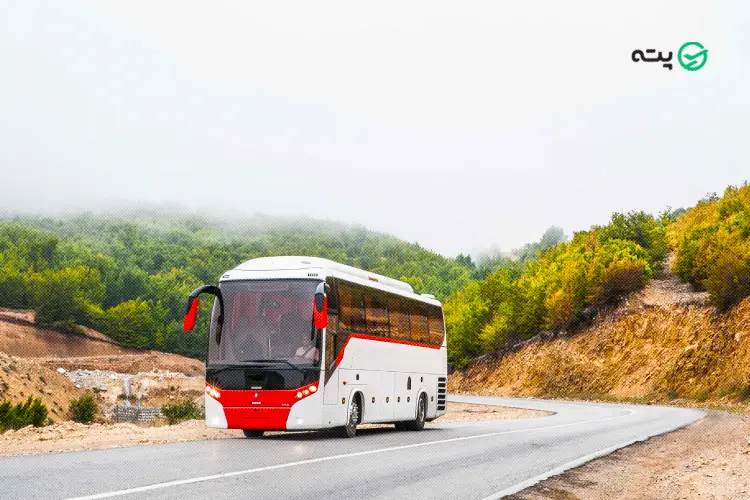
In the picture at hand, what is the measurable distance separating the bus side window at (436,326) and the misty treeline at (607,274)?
36.7 m

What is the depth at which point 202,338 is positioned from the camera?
178 metres

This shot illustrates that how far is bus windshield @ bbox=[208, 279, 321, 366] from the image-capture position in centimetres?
2055

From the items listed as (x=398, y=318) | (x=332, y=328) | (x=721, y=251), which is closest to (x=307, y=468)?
(x=332, y=328)

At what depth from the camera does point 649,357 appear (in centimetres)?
6519

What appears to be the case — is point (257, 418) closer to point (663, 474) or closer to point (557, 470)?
point (557, 470)

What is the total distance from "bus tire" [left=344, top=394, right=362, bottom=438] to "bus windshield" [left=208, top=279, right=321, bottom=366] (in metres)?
2.42

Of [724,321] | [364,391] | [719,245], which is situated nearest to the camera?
[364,391]

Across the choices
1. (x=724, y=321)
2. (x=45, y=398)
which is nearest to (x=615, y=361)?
(x=724, y=321)

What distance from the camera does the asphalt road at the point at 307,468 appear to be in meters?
11.5

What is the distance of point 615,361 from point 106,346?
120m

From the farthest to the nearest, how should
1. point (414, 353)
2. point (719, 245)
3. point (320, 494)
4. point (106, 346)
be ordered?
point (106, 346) → point (719, 245) → point (414, 353) → point (320, 494)

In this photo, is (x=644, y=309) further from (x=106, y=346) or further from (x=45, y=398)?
(x=106, y=346)

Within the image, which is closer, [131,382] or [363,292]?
[363,292]

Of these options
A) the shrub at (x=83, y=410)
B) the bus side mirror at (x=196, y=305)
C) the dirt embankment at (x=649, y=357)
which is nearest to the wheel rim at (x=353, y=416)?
the bus side mirror at (x=196, y=305)
